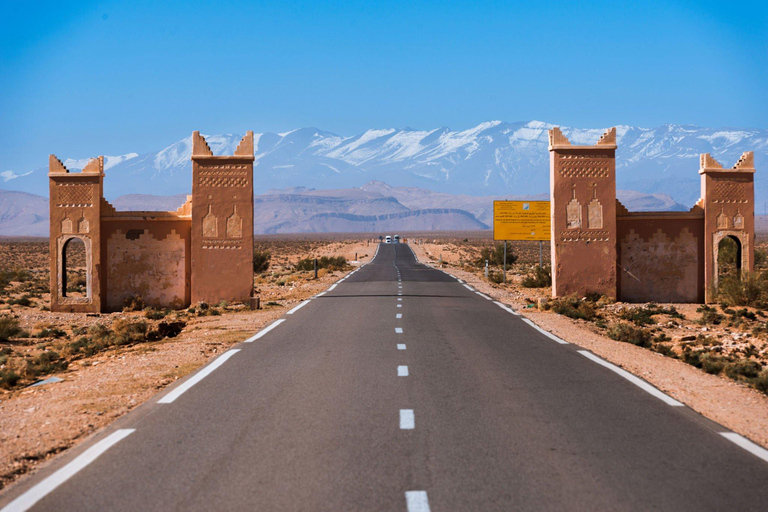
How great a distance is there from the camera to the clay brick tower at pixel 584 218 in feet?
83.2

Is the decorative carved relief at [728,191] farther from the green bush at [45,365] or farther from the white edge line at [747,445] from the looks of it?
the green bush at [45,365]

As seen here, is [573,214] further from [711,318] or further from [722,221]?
[711,318]

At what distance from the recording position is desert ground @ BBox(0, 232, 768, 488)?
8391 millimetres

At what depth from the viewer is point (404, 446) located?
6891 millimetres

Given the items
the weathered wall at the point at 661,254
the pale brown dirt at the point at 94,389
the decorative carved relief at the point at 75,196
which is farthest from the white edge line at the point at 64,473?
the weathered wall at the point at 661,254

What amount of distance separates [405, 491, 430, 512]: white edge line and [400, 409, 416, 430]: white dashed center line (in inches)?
76.1

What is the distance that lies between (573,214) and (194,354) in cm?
1586

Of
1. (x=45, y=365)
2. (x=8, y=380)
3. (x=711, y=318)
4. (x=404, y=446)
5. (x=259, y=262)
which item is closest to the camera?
(x=404, y=446)

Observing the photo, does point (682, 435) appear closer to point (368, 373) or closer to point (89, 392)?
point (368, 373)

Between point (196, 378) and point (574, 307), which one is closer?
point (196, 378)

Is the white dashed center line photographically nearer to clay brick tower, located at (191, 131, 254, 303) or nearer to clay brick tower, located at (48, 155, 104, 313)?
clay brick tower, located at (191, 131, 254, 303)

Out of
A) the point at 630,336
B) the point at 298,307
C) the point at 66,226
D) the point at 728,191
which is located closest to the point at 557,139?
the point at 728,191

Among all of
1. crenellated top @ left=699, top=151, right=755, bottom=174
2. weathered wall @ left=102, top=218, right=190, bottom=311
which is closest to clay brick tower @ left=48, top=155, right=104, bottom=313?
weathered wall @ left=102, top=218, right=190, bottom=311

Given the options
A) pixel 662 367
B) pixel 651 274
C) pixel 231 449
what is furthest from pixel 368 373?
pixel 651 274
